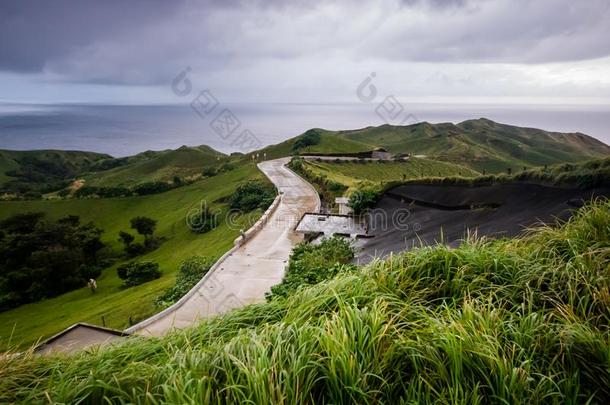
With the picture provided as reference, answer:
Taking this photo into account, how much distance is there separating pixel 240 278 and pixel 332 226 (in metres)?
3.96

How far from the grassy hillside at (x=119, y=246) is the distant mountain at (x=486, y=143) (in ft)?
127

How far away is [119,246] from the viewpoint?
32.3 meters

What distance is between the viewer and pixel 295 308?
10.7ft

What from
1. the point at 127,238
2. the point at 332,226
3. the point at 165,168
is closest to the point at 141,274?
the point at 127,238

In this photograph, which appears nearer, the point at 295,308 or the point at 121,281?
the point at 295,308

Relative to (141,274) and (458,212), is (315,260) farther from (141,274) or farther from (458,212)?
(141,274)

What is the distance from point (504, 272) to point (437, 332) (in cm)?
136

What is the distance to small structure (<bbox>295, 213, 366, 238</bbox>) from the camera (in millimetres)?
12304

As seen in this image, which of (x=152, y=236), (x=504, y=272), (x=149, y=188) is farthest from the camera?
(x=149, y=188)

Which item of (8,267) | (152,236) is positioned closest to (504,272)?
(152,236)

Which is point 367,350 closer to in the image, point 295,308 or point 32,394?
point 295,308

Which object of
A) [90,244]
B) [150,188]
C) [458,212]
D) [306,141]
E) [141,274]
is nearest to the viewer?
[458,212]

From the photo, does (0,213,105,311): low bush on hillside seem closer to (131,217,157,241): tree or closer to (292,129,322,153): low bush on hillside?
(131,217,157,241): tree

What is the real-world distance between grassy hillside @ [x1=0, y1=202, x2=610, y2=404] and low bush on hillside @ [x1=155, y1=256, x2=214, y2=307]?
7951mm
